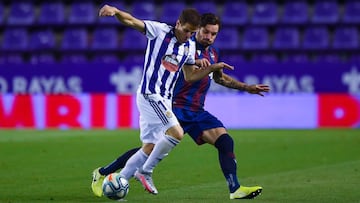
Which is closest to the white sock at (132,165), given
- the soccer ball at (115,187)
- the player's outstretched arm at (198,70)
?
the soccer ball at (115,187)

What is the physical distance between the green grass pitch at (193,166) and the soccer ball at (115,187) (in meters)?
0.17

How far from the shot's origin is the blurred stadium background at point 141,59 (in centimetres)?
2047

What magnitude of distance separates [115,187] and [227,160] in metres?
1.16

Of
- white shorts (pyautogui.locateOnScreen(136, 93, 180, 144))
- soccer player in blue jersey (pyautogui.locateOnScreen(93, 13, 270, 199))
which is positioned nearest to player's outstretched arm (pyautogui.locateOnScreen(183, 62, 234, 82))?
soccer player in blue jersey (pyautogui.locateOnScreen(93, 13, 270, 199))

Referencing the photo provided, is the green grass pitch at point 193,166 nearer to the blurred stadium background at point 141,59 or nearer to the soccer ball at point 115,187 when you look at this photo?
the soccer ball at point 115,187

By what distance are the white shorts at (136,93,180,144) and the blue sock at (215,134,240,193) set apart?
0.64 meters

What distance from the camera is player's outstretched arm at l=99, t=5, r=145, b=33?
7680mm

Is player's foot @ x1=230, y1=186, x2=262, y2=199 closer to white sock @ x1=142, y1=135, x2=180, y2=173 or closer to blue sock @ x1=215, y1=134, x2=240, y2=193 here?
blue sock @ x1=215, y1=134, x2=240, y2=193

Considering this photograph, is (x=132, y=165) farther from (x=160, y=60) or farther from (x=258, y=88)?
(x=258, y=88)

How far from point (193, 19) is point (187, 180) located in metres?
2.88

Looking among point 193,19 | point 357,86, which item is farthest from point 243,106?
point 193,19

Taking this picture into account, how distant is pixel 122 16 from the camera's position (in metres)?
7.87

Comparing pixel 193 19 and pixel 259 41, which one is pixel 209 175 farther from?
pixel 259 41

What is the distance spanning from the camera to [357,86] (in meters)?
21.0
